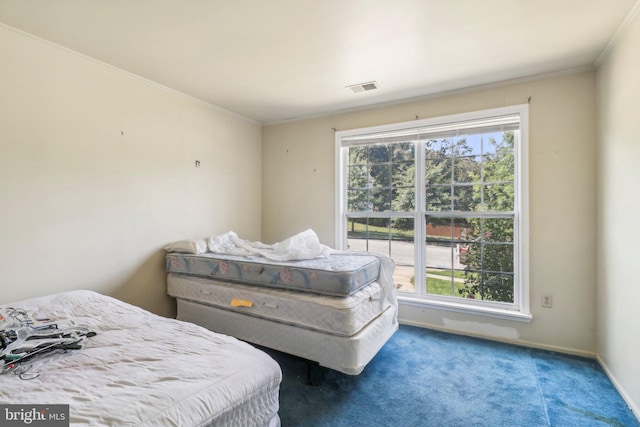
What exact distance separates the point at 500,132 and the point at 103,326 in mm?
3453

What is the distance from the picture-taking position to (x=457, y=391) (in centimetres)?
199

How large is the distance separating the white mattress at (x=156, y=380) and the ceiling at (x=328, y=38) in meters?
1.85

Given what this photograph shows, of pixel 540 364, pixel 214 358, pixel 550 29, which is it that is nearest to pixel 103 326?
pixel 214 358

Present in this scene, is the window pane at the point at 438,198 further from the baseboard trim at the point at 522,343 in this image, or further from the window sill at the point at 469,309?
the baseboard trim at the point at 522,343

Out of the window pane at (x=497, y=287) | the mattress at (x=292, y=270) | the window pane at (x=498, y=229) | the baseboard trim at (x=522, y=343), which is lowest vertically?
the baseboard trim at (x=522, y=343)

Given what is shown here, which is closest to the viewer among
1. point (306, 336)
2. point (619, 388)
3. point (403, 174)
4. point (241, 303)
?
point (619, 388)

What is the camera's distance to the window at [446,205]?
2760mm

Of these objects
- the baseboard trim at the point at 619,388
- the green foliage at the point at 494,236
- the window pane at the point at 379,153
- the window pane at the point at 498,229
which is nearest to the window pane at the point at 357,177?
the window pane at the point at 379,153

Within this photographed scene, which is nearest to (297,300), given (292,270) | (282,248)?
(292,270)

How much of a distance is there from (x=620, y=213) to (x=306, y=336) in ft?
7.61

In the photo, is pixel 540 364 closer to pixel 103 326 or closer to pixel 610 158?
pixel 610 158

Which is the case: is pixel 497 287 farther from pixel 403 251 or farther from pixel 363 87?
pixel 363 87

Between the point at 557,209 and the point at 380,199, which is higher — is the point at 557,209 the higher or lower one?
the lower one

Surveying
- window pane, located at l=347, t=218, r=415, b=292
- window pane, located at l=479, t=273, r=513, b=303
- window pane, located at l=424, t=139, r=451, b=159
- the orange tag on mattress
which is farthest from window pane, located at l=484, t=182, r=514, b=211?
the orange tag on mattress
